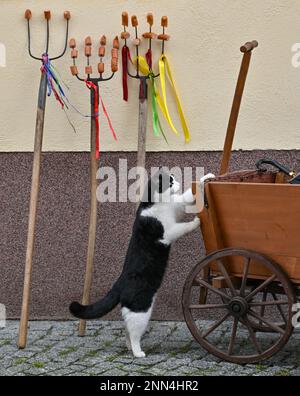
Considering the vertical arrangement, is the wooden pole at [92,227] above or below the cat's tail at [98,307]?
above

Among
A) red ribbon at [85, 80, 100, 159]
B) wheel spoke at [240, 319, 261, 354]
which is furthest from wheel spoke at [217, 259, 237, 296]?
red ribbon at [85, 80, 100, 159]

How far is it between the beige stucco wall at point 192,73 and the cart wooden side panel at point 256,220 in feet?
3.44

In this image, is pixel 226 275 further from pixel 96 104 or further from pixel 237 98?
pixel 96 104

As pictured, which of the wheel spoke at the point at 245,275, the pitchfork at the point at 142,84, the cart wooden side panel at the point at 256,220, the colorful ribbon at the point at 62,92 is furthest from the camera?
the pitchfork at the point at 142,84

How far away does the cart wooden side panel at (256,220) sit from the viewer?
417 centimetres

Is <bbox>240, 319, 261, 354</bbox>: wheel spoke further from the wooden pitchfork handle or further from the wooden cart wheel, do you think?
the wooden pitchfork handle

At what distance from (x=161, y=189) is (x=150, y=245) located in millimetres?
311

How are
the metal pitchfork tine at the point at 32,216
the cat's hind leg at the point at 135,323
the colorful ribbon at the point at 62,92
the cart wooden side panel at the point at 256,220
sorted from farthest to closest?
the colorful ribbon at the point at 62,92, the metal pitchfork tine at the point at 32,216, the cat's hind leg at the point at 135,323, the cart wooden side panel at the point at 256,220

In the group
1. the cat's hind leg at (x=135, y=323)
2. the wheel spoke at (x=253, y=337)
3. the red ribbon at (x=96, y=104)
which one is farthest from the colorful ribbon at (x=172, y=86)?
the wheel spoke at (x=253, y=337)

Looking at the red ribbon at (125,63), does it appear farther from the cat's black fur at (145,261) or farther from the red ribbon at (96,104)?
the cat's black fur at (145,261)

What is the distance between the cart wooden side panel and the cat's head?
0.25 m

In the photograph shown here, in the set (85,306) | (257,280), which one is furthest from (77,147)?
(257,280)

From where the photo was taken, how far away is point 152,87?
5.32 metres
